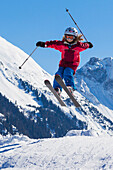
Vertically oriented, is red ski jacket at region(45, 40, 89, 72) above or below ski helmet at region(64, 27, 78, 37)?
below

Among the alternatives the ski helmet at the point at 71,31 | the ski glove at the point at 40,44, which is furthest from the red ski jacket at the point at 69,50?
the ski helmet at the point at 71,31

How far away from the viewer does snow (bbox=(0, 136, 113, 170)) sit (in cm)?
1148

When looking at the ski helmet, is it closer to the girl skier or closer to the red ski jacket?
the girl skier

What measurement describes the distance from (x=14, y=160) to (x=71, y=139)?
2.94 meters

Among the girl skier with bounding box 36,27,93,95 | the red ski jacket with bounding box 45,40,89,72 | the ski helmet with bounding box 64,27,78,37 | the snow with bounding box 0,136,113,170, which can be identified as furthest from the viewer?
the red ski jacket with bounding box 45,40,89,72

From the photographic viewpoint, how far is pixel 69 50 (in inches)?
542

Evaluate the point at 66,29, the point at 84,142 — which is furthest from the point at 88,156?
the point at 66,29

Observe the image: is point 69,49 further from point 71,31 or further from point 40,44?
point 40,44

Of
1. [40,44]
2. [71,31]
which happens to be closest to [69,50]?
[71,31]

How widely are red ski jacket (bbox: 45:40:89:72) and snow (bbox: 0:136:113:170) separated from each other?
10.8 ft

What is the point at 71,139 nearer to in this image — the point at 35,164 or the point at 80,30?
the point at 35,164

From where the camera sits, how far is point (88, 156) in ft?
39.5

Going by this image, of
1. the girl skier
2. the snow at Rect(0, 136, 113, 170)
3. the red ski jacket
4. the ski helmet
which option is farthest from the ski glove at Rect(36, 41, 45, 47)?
the snow at Rect(0, 136, 113, 170)

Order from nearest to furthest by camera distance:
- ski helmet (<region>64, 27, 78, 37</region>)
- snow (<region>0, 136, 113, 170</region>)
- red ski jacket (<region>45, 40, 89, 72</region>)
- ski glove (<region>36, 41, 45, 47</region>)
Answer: snow (<region>0, 136, 113, 170</region>), ski helmet (<region>64, 27, 78, 37</region>), red ski jacket (<region>45, 40, 89, 72</region>), ski glove (<region>36, 41, 45, 47</region>)
